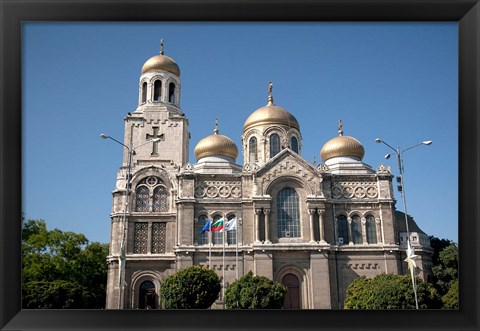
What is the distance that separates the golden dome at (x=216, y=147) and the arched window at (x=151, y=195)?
5434mm

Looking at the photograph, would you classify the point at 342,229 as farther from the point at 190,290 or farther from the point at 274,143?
the point at 190,290

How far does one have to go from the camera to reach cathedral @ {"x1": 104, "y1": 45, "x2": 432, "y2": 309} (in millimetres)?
38562

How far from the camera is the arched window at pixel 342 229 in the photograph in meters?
40.3

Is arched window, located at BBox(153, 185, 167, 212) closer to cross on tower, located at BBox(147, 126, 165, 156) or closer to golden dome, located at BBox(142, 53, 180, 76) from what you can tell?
cross on tower, located at BBox(147, 126, 165, 156)

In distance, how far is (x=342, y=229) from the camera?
40719mm

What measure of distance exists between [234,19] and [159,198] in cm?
3090

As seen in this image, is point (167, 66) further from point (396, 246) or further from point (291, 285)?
point (396, 246)

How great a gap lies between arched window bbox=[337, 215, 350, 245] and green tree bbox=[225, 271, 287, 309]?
9.45m

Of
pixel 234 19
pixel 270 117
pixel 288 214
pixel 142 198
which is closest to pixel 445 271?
pixel 288 214

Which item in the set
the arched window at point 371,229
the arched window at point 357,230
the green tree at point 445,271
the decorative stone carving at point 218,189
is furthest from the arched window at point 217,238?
the green tree at point 445,271

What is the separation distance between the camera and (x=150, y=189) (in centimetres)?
4181

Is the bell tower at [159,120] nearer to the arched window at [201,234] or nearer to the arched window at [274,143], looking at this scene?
the arched window at [201,234]
